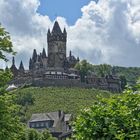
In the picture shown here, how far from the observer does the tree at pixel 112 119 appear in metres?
24.3

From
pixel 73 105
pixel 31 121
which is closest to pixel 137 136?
pixel 31 121

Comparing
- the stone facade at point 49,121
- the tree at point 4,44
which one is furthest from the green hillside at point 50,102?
the tree at point 4,44

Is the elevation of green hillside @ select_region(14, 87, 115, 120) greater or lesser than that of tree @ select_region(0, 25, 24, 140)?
greater

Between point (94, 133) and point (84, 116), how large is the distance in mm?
1465

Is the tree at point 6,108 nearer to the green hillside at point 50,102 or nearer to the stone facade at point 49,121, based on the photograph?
the stone facade at point 49,121

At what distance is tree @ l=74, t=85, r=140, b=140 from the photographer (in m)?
24.3

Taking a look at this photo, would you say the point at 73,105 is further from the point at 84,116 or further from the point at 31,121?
the point at 84,116

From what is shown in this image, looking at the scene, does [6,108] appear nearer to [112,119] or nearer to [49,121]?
[112,119]

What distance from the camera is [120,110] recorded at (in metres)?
25.7

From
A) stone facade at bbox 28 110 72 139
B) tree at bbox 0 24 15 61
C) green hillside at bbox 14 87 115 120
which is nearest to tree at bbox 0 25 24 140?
tree at bbox 0 24 15 61

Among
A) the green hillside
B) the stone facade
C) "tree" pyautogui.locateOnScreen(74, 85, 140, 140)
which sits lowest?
"tree" pyautogui.locateOnScreen(74, 85, 140, 140)

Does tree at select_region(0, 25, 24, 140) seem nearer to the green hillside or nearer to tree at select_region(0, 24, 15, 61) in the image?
tree at select_region(0, 24, 15, 61)

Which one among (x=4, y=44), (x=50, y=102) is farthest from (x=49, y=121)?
(x=4, y=44)

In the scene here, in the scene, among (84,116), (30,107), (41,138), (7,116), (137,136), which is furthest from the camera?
(30,107)
